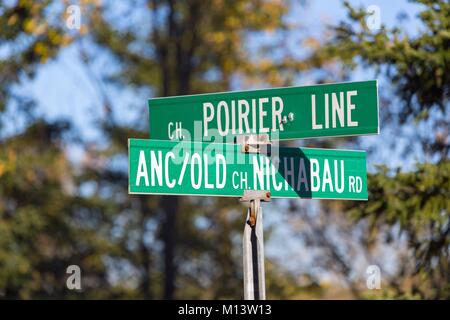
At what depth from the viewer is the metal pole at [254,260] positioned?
568 cm

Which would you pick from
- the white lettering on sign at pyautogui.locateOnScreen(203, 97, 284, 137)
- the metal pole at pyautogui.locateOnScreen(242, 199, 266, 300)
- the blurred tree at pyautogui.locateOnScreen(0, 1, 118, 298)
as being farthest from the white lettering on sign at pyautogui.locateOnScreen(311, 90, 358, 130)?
the blurred tree at pyautogui.locateOnScreen(0, 1, 118, 298)

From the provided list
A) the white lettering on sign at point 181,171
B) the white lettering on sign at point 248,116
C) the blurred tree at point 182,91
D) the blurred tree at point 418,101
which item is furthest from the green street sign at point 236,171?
the blurred tree at point 182,91

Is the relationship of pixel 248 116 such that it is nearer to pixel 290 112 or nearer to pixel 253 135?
pixel 253 135

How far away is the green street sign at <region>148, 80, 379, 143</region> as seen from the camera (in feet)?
20.1

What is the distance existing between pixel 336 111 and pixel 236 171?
0.71 metres

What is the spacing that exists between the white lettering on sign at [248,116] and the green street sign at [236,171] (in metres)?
0.12

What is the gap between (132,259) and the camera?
83.1ft

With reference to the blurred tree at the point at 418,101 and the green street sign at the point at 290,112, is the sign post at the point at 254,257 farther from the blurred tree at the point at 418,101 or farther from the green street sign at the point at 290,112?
the blurred tree at the point at 418,101

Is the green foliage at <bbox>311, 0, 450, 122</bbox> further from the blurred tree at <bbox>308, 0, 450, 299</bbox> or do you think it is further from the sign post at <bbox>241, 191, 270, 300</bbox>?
the sign post at <bbox>241, 191, 270, 300</bbox>

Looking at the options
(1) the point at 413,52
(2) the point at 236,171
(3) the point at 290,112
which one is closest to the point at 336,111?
(3) the point at 290,112

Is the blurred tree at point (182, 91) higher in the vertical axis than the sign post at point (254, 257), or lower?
higher

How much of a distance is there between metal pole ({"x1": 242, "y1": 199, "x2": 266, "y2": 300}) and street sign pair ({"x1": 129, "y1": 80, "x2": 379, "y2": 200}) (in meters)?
0.30

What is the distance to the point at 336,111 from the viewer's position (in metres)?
6.15
